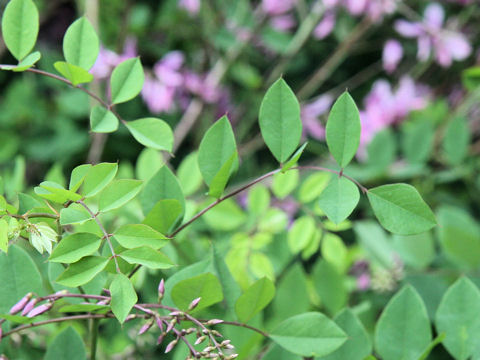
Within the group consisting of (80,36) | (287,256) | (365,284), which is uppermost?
(80,36)

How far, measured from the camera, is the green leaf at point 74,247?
0.31 metres

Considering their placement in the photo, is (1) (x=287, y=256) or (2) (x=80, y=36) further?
(1) (x=287, y=256)

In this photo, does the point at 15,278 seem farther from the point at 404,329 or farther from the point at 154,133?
Result: the point at 404,329

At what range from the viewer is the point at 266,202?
2.26 ft

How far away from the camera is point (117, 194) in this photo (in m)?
0.35

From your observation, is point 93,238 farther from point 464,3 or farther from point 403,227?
point 464,3

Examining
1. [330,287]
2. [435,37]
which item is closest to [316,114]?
[435,37]

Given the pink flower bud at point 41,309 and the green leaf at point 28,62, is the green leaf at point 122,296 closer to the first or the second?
the pink flower bud at point 41,309

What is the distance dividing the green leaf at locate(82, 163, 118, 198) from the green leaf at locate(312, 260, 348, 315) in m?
0.30

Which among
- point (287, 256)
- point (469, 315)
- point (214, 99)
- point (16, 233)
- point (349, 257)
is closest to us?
point (16, 233)

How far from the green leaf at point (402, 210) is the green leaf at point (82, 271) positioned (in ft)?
0.57

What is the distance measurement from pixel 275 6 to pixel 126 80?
3.08 ft

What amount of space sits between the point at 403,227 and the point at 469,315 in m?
0.15

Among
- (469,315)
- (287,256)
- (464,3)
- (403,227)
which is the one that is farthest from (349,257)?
(464,3)
